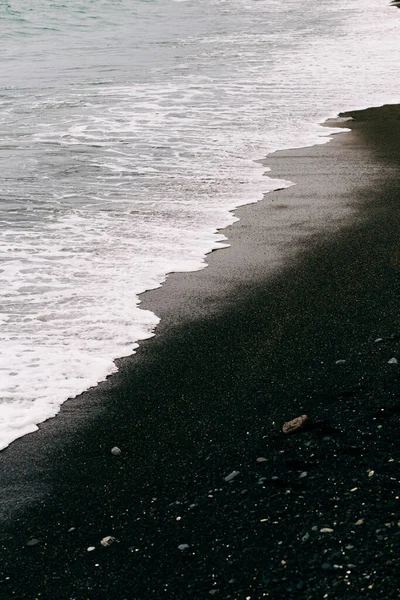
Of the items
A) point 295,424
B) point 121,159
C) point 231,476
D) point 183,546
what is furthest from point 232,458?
point 121,159

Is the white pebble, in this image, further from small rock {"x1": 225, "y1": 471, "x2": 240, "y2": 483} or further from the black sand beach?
small rock {"x1": 225, "y1": 471, "x2": 240, "y2": 483}

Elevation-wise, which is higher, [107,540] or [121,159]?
[121,159]

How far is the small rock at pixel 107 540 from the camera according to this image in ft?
8.82

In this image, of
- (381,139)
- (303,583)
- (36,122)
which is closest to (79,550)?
(303,583)

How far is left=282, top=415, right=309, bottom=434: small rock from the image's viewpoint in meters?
3.24

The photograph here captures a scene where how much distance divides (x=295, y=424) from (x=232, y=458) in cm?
34

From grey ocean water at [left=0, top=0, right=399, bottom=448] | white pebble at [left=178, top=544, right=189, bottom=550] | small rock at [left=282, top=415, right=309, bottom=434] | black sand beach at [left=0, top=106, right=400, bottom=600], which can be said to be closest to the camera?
black sand beach at [left=0, top=106, right=400, bottom=600]

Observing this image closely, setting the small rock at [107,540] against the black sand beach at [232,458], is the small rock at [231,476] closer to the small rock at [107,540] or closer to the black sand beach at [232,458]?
the black sand beach at [232,458]

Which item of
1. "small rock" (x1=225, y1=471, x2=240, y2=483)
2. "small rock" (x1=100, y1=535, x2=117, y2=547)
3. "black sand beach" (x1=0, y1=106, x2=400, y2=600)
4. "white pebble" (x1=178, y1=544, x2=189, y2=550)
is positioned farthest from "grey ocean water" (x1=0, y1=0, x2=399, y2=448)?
"white pebble" (x1=178, y1=544, x2=189, y2=550)

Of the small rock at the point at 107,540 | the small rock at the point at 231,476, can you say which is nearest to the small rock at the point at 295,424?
the small rock at the point at 231,476

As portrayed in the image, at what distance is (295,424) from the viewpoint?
10.7 feet

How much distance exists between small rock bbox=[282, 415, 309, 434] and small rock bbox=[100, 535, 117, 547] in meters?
0.92

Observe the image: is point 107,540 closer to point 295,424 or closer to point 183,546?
point 183,546

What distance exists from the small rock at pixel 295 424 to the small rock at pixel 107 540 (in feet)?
3.03
